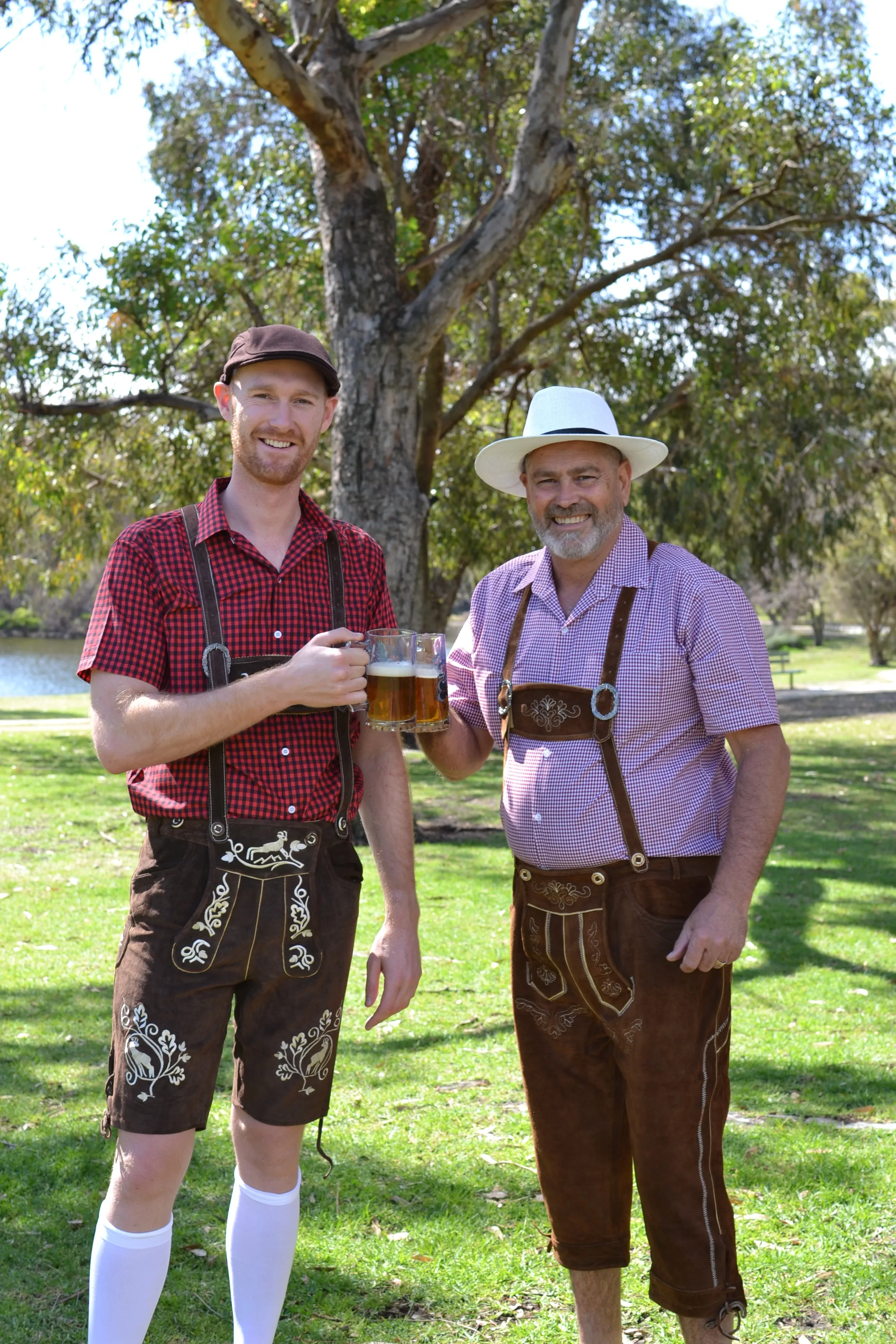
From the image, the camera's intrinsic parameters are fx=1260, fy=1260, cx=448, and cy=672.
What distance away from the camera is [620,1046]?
301cm

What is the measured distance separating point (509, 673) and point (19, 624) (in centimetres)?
5958

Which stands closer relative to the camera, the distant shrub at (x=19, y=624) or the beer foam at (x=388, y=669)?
the beer foam at (x=388, y=669)

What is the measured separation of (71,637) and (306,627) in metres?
58.8

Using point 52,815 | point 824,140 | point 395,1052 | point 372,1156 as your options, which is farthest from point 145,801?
point 824,140

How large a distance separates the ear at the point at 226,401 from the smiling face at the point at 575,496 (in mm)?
817

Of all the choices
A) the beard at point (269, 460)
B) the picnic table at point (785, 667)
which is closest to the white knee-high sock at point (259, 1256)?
the beard at point (269, 460)

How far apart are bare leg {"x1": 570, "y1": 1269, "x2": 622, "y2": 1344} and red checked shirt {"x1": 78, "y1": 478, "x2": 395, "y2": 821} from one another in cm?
138

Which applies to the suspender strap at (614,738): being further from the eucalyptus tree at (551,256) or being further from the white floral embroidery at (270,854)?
the eucalyptus tree at (551,256)

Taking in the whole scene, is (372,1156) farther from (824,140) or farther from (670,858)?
(824,140)

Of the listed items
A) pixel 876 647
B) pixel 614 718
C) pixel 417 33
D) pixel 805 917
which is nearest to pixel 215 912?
pixel 614 718

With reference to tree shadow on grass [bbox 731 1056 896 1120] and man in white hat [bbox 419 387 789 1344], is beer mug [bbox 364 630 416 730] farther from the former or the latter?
tree shadow on grass [bbox 731 1056 896 1120]

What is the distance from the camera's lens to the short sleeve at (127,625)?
2.76m

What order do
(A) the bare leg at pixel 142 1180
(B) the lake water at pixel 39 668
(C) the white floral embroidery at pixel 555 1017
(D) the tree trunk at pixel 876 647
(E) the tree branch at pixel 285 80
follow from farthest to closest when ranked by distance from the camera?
1. (D) the tree trunk at pixel 876 647
2. (B) the lake water at pixel 39 668
3. (E) the tree branch at pixel 285 80
4. (C) the white floral embroidery at pixel 555 1017
5. (A) the bare leg at pixel 142 1180

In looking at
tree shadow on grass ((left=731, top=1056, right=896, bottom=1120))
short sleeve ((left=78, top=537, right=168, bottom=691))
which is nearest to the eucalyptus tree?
tree shadow on grass ((left=731, top=1056, right=896, bottom=1120))
